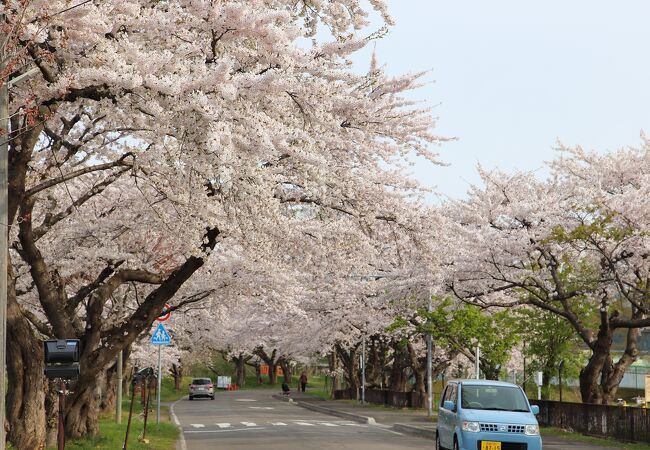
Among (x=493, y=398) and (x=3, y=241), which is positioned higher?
(x=3, y=241)

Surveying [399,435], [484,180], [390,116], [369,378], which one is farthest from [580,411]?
[369,378]

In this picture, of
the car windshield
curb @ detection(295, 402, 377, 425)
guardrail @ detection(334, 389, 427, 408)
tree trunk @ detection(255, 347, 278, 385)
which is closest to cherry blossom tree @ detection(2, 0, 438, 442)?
the car windshield

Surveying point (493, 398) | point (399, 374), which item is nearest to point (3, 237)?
point (493, 398)

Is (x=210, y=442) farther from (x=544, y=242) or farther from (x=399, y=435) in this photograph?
(x=544, y=242)

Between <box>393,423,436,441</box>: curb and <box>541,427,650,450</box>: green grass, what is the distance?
129 inches

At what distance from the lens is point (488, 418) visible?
56.1 ft

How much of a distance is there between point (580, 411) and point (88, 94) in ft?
65.8

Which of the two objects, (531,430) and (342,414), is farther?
(342,414)

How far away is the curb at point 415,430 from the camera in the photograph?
27455 millimetres

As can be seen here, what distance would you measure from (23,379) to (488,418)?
8025mm

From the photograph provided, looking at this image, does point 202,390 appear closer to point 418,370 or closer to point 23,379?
point 418,370

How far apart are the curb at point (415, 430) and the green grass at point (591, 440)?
10.7ft

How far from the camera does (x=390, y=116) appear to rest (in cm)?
1758

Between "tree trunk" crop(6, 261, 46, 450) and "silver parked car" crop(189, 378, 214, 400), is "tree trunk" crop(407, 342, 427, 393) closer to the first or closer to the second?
"silver parked car" crop(189, 378, 214, 400)
